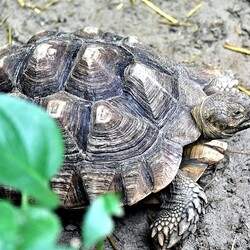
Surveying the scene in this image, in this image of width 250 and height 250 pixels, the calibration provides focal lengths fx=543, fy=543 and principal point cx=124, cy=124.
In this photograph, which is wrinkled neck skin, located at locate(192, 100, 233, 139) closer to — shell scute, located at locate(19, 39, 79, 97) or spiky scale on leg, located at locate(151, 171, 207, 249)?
spiky scale on leg, located at locate(151, 171, 207, 249)

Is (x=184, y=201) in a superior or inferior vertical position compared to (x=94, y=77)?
inferior

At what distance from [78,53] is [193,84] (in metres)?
0.60

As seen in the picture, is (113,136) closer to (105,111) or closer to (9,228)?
(105,111)

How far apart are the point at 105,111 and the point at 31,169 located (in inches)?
61.7

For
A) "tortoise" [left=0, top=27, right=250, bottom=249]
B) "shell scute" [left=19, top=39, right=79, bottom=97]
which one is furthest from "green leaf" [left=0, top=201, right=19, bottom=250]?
"shell scute" [left=19, top=39, right=79, bottom=97]

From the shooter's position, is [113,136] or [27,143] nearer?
[27,143]

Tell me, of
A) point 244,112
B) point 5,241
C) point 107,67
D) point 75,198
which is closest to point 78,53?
point 107,67

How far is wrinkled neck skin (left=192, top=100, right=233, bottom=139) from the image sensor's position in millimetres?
2424

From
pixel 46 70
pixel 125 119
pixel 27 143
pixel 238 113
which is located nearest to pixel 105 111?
pixel 125 119

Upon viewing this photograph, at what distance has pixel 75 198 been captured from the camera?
2.24 m

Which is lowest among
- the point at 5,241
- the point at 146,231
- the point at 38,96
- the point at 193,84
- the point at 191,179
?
the point at 146,231

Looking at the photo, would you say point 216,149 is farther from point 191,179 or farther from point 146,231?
point 146,231

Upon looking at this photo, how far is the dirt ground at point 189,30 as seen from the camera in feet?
8.63

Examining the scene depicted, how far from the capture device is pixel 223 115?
2404 mm
